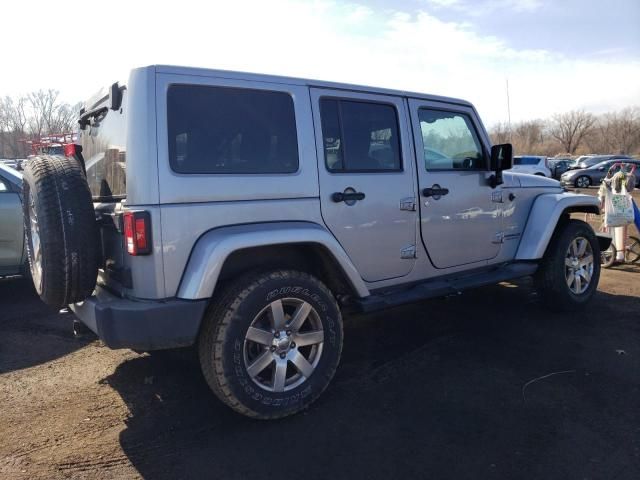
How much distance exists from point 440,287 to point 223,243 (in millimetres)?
1973

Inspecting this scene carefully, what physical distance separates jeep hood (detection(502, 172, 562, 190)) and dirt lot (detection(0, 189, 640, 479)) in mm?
1334

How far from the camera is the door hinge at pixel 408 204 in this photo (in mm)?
3801

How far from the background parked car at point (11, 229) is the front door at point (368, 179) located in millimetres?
3977

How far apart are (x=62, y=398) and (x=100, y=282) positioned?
877 mm

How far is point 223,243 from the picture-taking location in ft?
9.29

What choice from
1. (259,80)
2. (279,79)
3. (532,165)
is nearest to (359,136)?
(279,79)

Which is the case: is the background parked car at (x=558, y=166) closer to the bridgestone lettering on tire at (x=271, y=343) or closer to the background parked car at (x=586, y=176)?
the background parked car at (x=586, y=176)

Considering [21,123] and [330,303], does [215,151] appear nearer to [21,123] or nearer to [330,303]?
[330,303]

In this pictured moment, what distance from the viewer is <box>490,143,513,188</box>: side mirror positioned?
14.4 ft

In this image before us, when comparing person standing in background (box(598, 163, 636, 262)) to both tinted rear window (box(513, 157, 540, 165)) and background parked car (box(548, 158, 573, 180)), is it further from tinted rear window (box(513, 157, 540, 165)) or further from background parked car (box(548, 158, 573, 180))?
background parked car (box(548, 158, 573, 180))

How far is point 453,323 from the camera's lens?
4.89 m

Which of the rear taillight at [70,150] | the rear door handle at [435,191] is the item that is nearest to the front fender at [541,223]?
the rear door handle at [435,191]

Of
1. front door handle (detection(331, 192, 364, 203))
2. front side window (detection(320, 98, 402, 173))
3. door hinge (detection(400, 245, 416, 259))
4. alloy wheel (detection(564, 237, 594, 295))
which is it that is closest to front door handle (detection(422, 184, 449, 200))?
front side window (detection(320, 98, 402, 173))

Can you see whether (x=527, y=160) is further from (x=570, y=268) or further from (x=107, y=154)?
(x=107, y=154)
